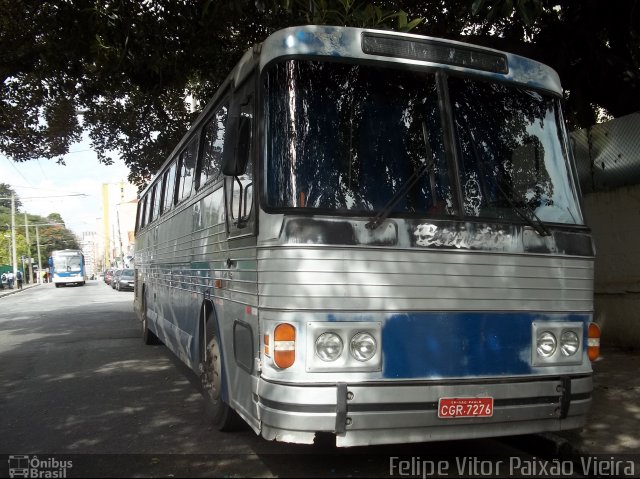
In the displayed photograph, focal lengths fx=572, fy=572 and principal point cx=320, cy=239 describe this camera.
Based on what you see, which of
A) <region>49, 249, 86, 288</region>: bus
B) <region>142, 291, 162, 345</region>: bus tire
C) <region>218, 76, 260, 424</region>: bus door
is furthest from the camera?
<region>49, 249, 86, 288</region>: bus

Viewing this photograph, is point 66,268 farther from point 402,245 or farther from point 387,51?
point 402,245

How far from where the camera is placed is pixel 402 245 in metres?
3.69

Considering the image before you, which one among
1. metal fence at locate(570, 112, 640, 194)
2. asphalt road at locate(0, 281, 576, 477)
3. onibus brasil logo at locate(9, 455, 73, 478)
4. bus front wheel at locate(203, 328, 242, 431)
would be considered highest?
metal fence at locate(570, 112, 640, 194)

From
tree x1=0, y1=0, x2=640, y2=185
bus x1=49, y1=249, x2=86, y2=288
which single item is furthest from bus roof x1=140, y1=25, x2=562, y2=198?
bus x1=49, y1=249, x2=86, y2=288

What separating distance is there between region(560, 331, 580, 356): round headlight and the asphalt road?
101cm

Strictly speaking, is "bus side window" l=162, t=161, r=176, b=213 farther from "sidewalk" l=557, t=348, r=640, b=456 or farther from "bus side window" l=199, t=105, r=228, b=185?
"sidewalk" l=557, t=348, r=640, b=456

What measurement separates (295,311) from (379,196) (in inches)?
37.2

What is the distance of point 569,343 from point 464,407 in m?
0.98

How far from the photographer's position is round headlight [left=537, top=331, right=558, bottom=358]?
13.0ft

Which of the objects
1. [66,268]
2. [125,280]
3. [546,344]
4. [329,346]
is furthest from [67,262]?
[546,344]

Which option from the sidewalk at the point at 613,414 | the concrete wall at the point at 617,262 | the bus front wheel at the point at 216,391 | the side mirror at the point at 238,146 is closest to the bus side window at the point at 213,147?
the side mirror at the point at 238,146

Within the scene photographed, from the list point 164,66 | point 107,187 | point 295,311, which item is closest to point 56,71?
point 164,66

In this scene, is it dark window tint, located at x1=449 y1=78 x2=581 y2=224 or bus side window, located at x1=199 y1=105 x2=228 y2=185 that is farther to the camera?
bus side window, located at x1=199 y1=105 x2=228 y2=185

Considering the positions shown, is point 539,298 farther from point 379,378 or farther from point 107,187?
point 107,187
